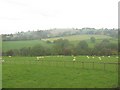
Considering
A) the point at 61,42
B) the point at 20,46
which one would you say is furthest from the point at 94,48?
the point at 20,46

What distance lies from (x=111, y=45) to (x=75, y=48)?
1455cm

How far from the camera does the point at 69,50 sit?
348 feet

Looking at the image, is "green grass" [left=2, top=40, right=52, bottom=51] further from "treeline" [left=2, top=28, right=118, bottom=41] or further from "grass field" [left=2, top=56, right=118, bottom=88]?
"grass field" [left=2, top=56, right=118, bottom=88]

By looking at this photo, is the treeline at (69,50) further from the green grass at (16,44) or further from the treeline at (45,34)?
the treeline at (45,34)

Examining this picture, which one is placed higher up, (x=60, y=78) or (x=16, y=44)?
(x=16, y=44)

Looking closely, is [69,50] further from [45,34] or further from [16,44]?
[45,34]

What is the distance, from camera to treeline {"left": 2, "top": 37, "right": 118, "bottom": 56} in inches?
3927

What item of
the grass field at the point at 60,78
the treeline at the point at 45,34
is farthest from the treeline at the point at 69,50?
the grass field at the point at 60,78

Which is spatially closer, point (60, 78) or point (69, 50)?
point (60, 78)

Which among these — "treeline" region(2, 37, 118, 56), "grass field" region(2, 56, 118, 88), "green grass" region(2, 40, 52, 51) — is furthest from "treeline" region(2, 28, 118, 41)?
"grass field" region(2, 56, 118, 88)

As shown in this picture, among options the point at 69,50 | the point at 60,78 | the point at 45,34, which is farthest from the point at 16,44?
the point at 60,78

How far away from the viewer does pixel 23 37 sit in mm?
118312

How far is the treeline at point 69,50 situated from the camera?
99750 millimetres

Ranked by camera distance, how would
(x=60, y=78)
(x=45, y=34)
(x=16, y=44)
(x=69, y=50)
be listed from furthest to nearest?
1. (x=45, y=34)
2. (x=69, y=50)
3. (x=16, y=44)
4. (x=60, y=78)
